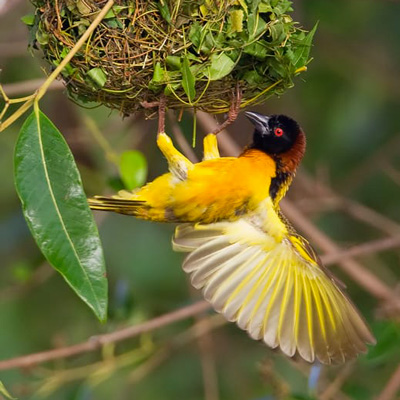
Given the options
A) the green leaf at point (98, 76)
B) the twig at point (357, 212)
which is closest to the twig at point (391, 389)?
the twig at point (357, 212)

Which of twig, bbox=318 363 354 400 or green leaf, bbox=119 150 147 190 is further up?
green leaf, bbox=119 150 147 190

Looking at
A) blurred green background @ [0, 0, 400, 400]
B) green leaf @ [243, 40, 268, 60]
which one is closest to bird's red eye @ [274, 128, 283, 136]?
green leaf @ [243, 40, 268, 60]

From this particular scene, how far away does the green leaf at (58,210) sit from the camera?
2570mm

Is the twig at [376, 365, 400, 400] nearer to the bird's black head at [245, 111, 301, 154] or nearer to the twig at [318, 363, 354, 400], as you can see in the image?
the twig at [318, 363, 354, 400]

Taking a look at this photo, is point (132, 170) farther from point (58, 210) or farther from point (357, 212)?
point (357, 212)

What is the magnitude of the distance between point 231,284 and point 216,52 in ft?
3.02

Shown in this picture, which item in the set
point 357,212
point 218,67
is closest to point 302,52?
point 218,67

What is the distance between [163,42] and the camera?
107 inches

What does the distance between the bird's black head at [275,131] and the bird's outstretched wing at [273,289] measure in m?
0.30

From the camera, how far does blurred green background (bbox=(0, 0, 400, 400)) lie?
5316 mm

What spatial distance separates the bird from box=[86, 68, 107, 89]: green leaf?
51 centimetres

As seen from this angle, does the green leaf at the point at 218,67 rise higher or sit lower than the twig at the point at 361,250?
higher

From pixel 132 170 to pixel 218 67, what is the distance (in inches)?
44.6

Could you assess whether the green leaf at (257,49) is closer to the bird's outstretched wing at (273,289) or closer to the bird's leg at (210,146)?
the bird's leg at (210,146)
